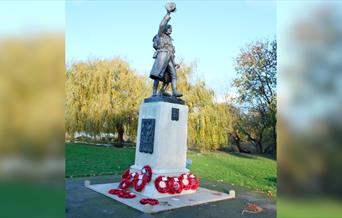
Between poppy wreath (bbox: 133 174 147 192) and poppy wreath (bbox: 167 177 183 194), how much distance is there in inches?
17.7

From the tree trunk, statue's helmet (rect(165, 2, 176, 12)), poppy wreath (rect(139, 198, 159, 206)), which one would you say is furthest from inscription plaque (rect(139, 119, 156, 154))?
the tree trunk

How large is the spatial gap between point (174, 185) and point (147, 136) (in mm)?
1106

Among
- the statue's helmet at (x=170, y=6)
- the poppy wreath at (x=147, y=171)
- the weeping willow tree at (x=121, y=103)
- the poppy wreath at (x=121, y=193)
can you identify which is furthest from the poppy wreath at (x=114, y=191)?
the weeping willow tree at (x=121, y=103)

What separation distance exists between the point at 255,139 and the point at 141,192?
1402cm

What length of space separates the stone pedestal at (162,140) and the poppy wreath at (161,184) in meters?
0.10

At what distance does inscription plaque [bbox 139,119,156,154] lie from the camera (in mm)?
5797

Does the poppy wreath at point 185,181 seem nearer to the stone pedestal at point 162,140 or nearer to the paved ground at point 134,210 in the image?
the stone pedestal at point 162,140

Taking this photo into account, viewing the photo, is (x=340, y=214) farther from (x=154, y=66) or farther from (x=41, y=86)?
(x=154, y=66)

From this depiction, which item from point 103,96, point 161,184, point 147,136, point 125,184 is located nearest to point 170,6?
point 147,136

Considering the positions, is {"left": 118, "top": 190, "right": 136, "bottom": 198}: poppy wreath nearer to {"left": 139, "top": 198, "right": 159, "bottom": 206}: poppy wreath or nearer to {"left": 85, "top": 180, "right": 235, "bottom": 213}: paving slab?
{"left": 85, "top": 180, "right": 235, "bottom": 213}: paving slab

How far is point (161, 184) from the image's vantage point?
5.38 meters

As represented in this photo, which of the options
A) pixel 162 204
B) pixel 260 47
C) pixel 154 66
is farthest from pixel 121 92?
pixel 162 204

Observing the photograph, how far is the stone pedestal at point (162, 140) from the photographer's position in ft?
18.6

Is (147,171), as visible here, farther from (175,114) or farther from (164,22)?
(164,22)
